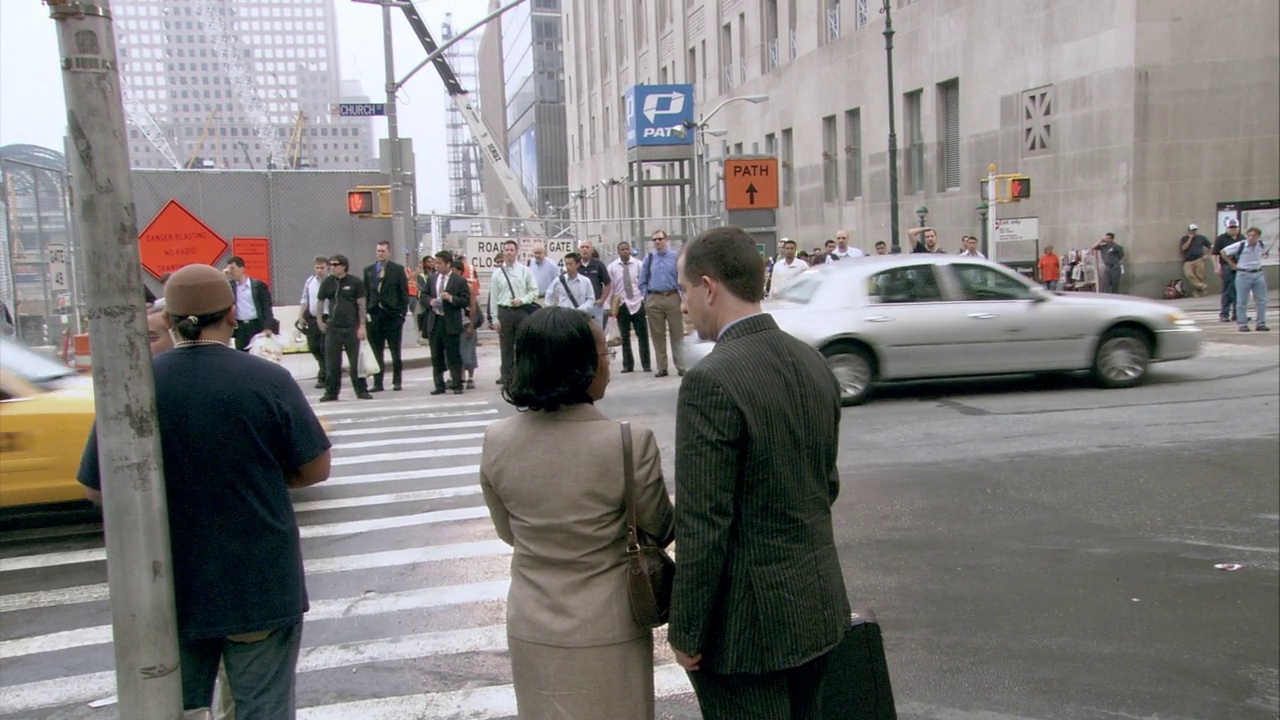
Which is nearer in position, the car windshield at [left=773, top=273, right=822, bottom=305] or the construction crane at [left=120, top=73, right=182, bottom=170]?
the car windshield at [left=773, top=273, right=822, bottom=305]

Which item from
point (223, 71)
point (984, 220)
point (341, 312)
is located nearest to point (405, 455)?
point (341, 312)

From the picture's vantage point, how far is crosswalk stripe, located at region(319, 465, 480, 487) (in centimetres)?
913

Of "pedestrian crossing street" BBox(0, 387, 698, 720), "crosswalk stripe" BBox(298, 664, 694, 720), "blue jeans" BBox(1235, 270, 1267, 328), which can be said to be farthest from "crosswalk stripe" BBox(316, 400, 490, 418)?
"blue jeans" BBox(1235, 270, 1267, 328)

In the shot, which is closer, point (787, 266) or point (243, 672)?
point (243, 672)

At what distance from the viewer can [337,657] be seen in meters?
5.13

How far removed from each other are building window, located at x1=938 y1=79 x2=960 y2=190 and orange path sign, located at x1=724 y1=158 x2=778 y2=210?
1537 centimetres

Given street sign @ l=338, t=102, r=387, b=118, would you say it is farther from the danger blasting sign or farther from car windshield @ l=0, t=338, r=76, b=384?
car windshield @ l=0, t=338, r=76, b=384

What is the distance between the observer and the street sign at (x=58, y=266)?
18469 mm

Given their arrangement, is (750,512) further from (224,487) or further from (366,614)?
(366,614)

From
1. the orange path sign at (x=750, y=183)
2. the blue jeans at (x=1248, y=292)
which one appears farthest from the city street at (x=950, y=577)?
the orange path sign at (x=750, y=183)

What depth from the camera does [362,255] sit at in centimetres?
2327

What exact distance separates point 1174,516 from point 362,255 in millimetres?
19127

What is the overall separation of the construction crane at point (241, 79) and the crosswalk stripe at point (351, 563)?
6.39 m

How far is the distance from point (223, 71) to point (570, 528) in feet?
65.6
